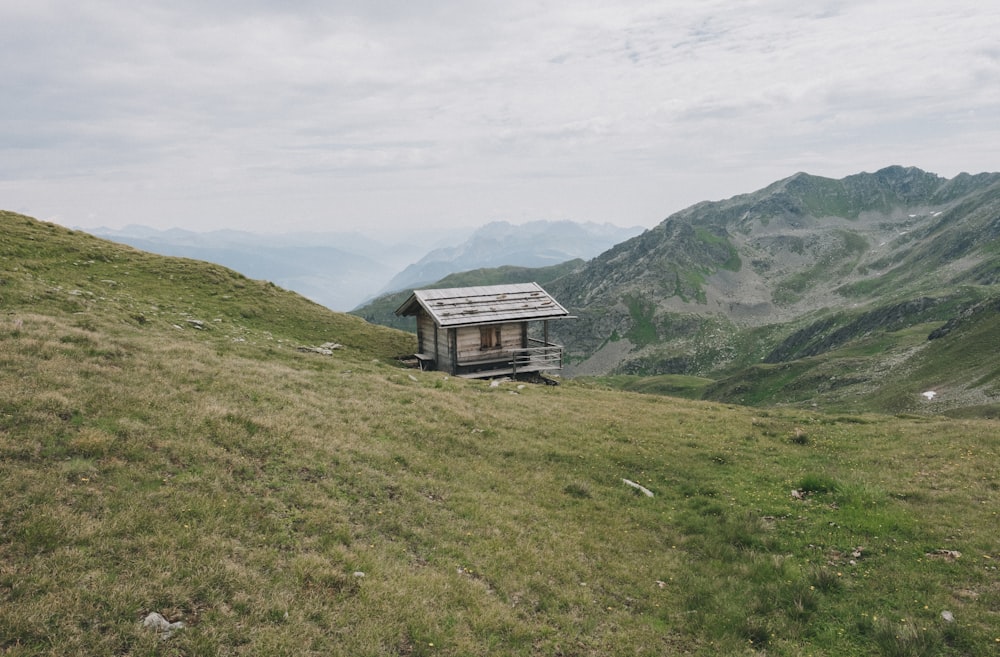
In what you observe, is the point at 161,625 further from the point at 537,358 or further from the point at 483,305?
the point at 537,358

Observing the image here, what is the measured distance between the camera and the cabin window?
39.7m

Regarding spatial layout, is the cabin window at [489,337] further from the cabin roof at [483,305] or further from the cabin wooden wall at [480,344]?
the cabin roof at [483,305]

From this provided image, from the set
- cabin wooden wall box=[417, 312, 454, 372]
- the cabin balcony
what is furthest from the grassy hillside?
the cabin balcony

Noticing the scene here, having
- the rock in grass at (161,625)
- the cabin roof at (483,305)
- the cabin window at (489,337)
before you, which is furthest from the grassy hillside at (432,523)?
the cabin window at (489,337)

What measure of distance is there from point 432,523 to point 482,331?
26051 millimetres

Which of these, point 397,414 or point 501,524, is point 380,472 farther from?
point 397,414

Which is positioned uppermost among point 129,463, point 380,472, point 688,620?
point 129,463

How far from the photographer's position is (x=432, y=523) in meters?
14.2

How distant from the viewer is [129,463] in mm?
12523

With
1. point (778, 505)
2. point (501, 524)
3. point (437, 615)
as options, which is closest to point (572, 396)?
point (778, 505)

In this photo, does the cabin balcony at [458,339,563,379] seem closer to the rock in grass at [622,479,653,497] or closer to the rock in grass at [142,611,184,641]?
the rock in grass at [622,479,653,497]

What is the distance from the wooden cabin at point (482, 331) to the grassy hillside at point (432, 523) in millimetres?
13556

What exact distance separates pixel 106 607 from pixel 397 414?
43.3ft

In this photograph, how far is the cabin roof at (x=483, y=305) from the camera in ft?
124
